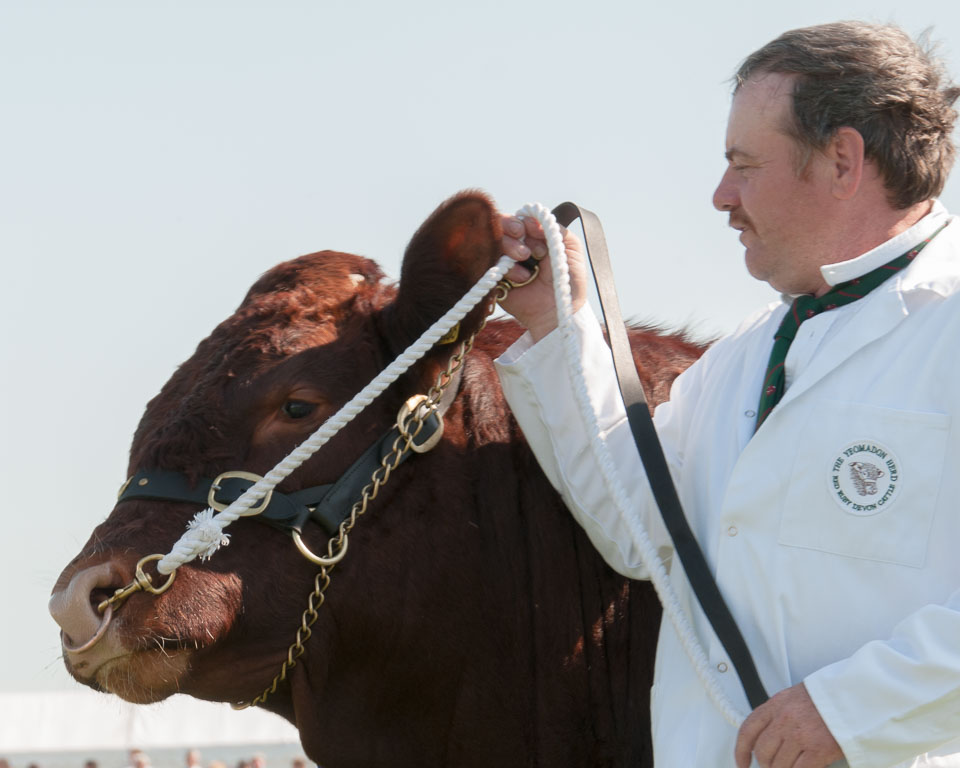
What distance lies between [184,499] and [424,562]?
0.76 meters

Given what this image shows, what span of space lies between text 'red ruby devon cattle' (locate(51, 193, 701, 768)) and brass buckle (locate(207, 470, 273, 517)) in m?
0.05

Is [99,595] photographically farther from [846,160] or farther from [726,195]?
[846,160]

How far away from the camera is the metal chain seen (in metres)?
3.87

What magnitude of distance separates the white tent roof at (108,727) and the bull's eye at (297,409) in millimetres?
26952

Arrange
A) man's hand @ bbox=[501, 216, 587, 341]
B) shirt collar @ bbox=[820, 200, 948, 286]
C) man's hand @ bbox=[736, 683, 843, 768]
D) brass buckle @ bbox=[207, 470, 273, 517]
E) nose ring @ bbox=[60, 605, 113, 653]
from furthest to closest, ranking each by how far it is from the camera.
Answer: man's hand @ bbox=[501, 216, 587, 341] → brass buckle @ bbox=[207, 470, 273, 517] → nose ring @ bbox=[60, 605, 113, 653] → shirt collar @ bbox=[820, 200, 948, 286] → man's hand @ bbox=[736, 683, 843, 768]

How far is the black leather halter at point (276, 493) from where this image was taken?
3822 millimetres

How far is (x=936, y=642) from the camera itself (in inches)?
112

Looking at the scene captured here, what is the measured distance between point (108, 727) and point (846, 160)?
1208 inches

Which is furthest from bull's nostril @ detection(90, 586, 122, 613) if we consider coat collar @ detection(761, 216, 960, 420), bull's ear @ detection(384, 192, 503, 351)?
coat collar @ detection(761, 216, 960, 420)

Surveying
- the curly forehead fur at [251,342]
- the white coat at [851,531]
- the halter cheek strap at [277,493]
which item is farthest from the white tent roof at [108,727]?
the white coat at [851,531]

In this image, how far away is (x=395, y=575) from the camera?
13.0ft

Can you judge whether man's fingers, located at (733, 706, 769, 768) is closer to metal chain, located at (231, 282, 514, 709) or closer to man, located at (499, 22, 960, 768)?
man, located at (499, 22, 960, 768)

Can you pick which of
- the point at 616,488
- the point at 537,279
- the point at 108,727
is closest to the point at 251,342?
the point at 537,279

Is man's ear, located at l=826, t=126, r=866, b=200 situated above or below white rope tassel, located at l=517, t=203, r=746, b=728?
above
